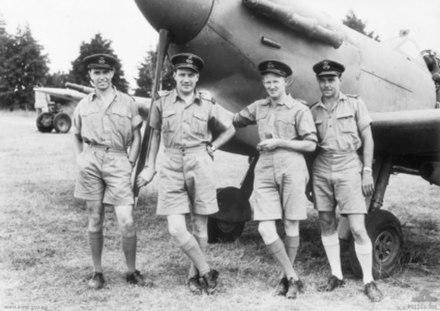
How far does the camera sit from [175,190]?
143 inches

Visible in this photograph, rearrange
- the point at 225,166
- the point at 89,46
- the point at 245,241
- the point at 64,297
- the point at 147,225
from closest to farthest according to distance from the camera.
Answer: the point at 64,297, the point at 245,241, the point at 147,225, the point at 225,166, the point at 89,46

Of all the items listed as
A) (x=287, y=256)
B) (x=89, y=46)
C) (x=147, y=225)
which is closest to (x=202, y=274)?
(x=287, y=256)

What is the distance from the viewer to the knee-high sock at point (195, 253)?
143 inches

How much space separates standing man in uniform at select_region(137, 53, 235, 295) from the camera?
11.9ft

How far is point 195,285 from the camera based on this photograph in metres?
3.68

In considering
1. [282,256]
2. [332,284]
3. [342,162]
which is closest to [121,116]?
[282,256]

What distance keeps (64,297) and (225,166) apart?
9.50 m

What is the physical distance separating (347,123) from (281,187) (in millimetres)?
721

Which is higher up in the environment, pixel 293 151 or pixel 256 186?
pixel 293 151

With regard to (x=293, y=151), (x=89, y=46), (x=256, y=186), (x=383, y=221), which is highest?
(x=89, y=46)

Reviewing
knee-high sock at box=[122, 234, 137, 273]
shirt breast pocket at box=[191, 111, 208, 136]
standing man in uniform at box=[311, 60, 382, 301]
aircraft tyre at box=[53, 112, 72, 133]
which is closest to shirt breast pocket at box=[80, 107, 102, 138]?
shirt breast pocket at box=[191, 111, 208, 136]

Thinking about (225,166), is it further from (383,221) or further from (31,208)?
(383,221)

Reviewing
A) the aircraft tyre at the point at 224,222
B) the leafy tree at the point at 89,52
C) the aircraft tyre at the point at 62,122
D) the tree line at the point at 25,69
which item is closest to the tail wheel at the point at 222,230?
the aircraft tyre at the point at 224,222

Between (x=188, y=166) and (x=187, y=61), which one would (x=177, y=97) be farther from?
(x=188, y=166)
